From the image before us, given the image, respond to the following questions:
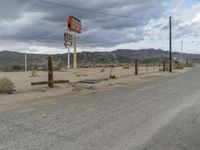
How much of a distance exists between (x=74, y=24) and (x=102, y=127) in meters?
41.9

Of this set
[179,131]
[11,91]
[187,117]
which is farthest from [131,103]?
[11,91]

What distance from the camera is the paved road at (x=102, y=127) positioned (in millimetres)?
5492

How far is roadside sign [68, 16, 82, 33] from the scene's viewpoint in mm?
46156

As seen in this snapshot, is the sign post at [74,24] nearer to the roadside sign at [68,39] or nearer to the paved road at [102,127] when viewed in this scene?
the roadside sign at [68,39]

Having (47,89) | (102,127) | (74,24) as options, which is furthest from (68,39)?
(102,127)

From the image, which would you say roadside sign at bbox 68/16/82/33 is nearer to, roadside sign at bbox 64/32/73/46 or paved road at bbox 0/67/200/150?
roadside sign at bbox 64/32/73/46

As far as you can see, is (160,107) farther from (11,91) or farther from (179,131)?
(11,91)

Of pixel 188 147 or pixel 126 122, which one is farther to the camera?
pixel 126 122

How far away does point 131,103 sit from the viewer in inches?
429

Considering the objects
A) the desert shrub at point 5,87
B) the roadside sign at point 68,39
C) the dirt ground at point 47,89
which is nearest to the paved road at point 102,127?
the dirt ground at point 47,89

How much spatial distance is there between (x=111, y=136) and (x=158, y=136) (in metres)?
1.09

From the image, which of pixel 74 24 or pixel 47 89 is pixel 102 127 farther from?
pixel 74 24

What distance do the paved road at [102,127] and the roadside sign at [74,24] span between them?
122 ft

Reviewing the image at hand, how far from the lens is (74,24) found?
47.2m
